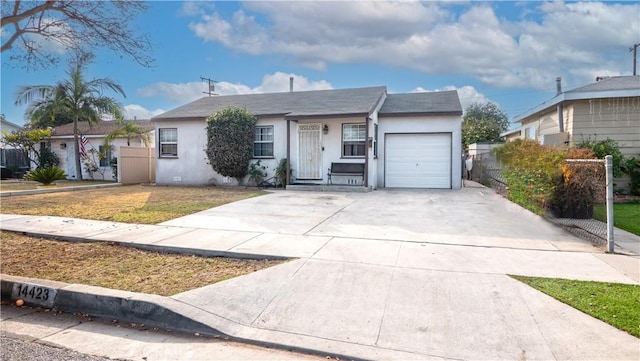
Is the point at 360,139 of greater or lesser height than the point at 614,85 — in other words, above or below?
below

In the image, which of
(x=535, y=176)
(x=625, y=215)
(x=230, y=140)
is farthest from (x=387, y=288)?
(x=230, y=140)

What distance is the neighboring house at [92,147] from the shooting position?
21828 millimetres

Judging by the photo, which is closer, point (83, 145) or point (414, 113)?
point (414, 113)

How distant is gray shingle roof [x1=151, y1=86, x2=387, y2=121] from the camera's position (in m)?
15.0

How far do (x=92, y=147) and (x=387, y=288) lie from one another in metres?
23.4

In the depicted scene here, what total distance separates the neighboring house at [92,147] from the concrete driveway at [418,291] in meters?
16.6

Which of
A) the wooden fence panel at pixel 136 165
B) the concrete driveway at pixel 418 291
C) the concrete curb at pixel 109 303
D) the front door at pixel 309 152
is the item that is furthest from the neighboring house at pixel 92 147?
the concrete curb at pixel 109 303

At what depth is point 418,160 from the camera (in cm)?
1570

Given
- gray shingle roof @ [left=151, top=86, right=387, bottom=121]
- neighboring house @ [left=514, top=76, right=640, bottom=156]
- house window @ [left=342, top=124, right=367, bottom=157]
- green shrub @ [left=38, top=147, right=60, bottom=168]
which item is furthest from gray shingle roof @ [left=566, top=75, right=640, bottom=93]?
green shrub @ [left=38, top=147, right=60, bottom=168]

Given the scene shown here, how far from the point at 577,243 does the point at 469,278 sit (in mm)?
3023

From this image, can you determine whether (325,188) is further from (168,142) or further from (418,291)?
(418,291)

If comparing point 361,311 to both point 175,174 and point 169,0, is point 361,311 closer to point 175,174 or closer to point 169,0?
point 169,0

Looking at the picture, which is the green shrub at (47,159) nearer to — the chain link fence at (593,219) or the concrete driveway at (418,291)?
the concrete driveway at (418,291)

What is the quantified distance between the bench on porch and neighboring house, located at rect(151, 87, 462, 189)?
0.78 feet
